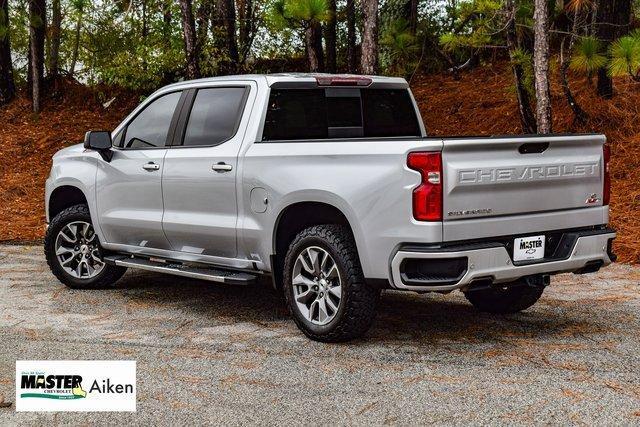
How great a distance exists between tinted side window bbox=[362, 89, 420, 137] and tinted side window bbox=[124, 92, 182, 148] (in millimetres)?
1630

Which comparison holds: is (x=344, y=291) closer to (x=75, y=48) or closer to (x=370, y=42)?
(x=370, y=42)

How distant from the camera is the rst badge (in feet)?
16.0

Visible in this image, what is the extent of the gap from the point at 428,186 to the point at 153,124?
124 inches

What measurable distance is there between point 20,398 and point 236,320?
2.41m

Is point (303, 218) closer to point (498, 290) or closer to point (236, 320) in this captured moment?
point (236, 320)

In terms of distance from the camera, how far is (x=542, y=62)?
1177 centimetres

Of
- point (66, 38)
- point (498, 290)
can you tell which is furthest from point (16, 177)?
point (498, 290)

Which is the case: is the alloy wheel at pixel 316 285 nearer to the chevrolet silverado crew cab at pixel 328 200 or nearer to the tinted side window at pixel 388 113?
the chevrolet silverado crew cab at pixel 328 200

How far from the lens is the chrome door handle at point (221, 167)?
22.6 feet

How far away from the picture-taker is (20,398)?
498 cm

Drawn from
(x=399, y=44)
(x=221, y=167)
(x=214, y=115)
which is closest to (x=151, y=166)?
(x=214, y=115)

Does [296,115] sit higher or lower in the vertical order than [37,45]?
lower

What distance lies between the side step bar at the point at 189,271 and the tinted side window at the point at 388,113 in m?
1.63

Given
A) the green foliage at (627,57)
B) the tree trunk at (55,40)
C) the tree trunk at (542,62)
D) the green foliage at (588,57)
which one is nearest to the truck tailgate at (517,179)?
the green foliage at (627,57)
